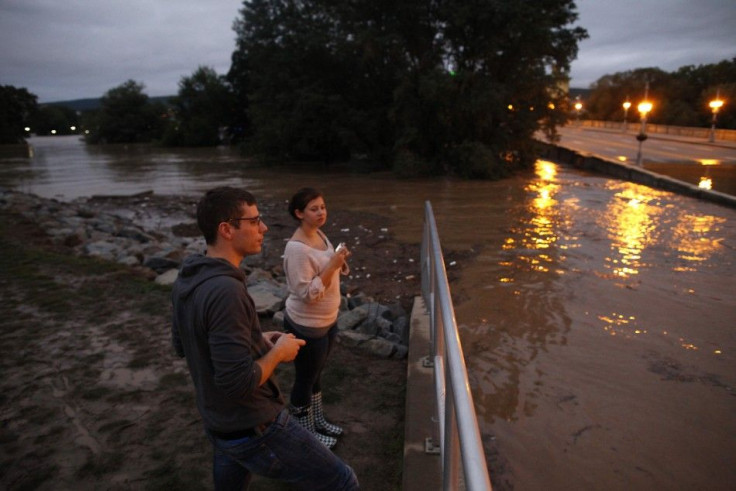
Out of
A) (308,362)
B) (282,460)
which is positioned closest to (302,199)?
(308,362)

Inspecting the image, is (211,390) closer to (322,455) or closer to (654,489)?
(322,455)

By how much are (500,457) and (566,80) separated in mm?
21157

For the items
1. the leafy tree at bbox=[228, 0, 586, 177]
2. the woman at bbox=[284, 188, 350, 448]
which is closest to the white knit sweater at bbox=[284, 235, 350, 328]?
the woman at bbox=[284, 188, 350, 448]

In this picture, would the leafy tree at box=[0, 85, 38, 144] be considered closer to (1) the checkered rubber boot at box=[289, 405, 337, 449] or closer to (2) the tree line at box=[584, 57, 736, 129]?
(2) the tree line at box=[584, 57, 736, 129]

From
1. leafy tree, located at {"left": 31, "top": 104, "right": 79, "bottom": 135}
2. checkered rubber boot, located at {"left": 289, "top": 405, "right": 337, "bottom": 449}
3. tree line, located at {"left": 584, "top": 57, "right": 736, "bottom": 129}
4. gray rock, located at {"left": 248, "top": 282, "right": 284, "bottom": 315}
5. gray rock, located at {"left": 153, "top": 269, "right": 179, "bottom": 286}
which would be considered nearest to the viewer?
checkered rubber boot, located at {"left": 289, "top": 405, "right": 337, "bottom": 449}

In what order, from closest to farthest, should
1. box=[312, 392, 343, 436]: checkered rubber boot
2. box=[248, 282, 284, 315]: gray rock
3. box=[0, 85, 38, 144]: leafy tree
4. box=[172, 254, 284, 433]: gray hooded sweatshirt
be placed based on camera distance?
box=[172, 254, 284, 433]: gray hooded sweatshirt, box=[312, 392, 343, 436]: checkered rubber boot, box=[248, 282, 284, 315]: gray rock, box=[0, 85, 38, 144]: leafy tree

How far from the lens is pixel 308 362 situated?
2.96m

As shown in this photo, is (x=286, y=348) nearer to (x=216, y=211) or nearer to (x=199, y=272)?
(x=199, y=272)

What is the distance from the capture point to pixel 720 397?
12.9 ft

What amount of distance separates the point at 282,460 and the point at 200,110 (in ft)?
221

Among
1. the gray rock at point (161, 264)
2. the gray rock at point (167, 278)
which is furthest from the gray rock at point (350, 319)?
the gray rock at point (161, 264)

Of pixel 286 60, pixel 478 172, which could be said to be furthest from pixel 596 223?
pixel 286 60

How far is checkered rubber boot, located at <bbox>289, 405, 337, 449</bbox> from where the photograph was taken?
3.09m

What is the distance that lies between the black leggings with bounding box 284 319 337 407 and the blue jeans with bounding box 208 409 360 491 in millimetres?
981
